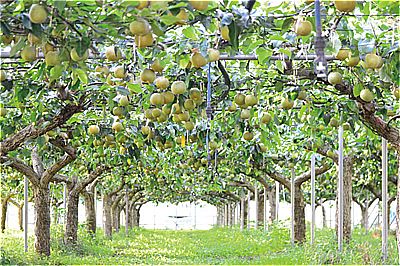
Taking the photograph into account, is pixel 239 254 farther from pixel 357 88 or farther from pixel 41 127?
pixel 357 88

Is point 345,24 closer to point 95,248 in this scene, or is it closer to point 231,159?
point 231,159

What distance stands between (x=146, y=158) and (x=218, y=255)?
204 inches

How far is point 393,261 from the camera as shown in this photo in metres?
8.99

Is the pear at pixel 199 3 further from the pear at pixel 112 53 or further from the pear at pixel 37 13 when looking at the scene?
the pear at pixel 112 53

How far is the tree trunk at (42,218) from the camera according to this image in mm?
11587

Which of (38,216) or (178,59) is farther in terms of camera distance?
(38,216)

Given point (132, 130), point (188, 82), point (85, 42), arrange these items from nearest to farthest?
point (85, 42) → point (188, 82) → point (132, 130)

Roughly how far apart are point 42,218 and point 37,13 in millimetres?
9478

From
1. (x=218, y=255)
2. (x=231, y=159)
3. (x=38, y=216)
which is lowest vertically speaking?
(x=218, y=255)

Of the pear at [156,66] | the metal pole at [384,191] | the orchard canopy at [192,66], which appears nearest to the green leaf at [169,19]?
the orchard canopy at [192,66]

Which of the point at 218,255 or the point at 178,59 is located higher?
the point at 178,59

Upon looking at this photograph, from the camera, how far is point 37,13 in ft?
9.25

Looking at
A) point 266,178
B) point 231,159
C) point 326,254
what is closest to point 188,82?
point 326,254

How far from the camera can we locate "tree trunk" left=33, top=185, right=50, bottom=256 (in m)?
11.6
